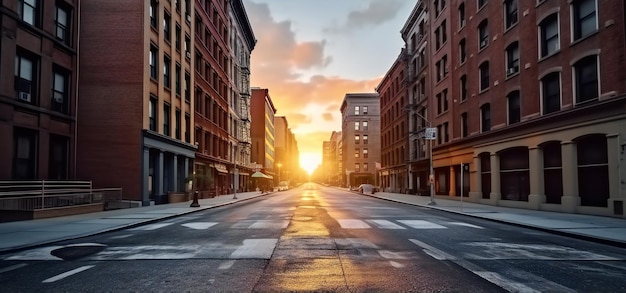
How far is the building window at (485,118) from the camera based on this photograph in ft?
105

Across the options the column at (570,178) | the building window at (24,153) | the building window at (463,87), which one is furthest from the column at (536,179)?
the building window at (24,153)

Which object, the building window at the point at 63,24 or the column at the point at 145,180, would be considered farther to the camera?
the column at the point at 145,180

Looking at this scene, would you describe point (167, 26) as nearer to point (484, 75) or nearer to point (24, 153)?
point (24, 153)

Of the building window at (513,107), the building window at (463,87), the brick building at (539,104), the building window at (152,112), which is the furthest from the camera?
the building window at (463,87)

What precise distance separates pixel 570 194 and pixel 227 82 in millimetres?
44128

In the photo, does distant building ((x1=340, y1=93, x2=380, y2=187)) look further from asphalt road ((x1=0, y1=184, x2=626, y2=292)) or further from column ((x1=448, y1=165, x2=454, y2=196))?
asphalt road ((x1=0, y1=184, x2=626, y2=292))

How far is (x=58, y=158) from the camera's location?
24.7m

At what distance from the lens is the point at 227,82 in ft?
190

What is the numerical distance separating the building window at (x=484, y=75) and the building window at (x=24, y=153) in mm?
28491

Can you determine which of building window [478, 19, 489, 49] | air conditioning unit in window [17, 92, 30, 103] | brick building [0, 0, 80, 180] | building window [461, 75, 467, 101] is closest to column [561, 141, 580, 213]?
building window [478, 19, 489, 49]

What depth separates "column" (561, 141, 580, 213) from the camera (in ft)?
71.6

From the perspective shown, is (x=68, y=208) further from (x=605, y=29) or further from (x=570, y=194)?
(x=605, y=29)

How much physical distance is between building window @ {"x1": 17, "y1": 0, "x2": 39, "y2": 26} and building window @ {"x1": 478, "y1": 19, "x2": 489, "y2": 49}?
27908 mm

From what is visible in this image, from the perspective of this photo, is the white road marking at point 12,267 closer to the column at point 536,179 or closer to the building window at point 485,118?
the column at point 536,179
